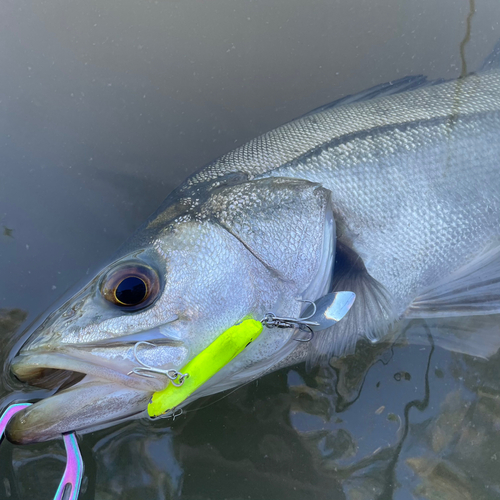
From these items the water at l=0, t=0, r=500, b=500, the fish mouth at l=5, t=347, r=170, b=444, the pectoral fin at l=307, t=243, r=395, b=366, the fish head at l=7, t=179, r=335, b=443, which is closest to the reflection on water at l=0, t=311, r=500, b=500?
the water at l=0, t=0, r=500, b=500

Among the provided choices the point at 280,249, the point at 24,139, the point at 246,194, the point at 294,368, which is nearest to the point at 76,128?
the point at 24,139

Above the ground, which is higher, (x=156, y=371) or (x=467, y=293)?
(x=467, y=293)

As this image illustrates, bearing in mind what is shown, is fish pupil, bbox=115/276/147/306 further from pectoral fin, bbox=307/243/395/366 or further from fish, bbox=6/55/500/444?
pectoral fin, bbox=307/243/395/366

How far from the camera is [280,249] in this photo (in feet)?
4.84

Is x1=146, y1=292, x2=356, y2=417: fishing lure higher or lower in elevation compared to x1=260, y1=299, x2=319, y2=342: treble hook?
lower

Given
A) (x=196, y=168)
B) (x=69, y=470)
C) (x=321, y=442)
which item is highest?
(x=196, y=168)

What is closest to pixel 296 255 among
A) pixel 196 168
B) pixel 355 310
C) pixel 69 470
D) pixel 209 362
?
pixel 355 310

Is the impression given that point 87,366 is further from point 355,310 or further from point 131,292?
point 355,310

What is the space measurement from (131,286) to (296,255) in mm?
604

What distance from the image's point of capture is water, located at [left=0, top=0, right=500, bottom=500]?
1.75m

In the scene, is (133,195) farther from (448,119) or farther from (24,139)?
(448,119)

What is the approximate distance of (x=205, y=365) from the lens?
1.26m

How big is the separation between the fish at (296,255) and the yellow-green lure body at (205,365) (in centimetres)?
4

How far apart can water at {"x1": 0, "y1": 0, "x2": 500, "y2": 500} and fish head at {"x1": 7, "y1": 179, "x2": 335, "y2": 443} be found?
0.45 metres
